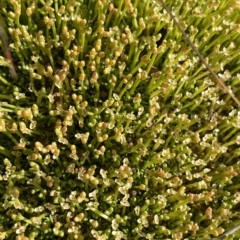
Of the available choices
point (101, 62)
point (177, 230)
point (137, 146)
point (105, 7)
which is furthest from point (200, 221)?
point (105, 7)

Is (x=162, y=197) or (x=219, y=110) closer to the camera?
(x=162, y=197)

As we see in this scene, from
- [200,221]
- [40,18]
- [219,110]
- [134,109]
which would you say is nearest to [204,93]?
[219,110]

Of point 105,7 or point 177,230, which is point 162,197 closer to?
point 177,230

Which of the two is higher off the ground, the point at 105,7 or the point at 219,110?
the point at 105,7

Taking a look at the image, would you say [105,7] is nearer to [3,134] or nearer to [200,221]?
[3,134]

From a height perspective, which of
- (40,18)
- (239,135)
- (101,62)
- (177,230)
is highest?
(40,18)

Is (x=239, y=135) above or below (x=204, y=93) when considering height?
below
